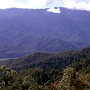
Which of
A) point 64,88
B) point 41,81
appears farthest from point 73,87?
point 41,81

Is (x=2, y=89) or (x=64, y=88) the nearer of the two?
(x=64, y=88)

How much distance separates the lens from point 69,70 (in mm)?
11742

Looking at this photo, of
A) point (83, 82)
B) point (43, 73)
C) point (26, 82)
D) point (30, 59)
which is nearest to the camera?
point (83, 82)

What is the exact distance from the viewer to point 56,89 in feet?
39.8

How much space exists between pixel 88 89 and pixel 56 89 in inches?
73.4

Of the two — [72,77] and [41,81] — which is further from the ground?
[41,81]

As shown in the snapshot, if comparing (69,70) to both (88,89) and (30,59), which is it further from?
(30,59)

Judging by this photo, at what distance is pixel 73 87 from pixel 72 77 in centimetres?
54

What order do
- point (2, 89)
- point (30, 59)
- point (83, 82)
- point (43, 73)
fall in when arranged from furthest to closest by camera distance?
point (30, 59) → point (43, 73) → point (2, 89) → point (83, 82)

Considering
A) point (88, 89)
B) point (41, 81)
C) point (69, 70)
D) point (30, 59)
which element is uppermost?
point (30, 59)

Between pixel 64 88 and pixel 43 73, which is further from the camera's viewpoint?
pixel 43 73

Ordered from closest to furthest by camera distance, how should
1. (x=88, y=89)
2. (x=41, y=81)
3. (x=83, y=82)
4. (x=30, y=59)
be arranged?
(x=88, y=89) → (x=83, y=82) → (x=41, y=81) → (x=30, y=59)

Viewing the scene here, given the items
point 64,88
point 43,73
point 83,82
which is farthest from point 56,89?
point 43,73

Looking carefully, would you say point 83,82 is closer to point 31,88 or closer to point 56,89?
point 56,89
